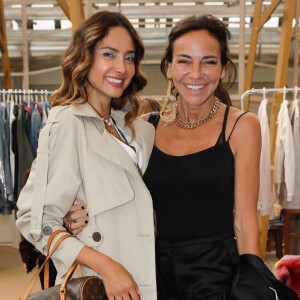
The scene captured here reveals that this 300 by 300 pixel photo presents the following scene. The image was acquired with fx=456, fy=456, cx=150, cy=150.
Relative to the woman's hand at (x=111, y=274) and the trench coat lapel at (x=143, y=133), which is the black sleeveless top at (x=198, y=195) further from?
the woman's hand at (x=111, y=274)

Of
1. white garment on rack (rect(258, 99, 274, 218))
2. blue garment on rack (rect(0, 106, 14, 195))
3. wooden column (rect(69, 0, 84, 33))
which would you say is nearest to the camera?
wooden column (rect(69, 0, 84, 33))

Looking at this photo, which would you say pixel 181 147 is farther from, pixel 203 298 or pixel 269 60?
pixel 269 60

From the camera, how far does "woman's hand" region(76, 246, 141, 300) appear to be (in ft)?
4.77

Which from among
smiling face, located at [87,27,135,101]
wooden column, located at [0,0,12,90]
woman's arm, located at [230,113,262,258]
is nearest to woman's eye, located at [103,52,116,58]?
smiling face, located at [87,27,135,101]

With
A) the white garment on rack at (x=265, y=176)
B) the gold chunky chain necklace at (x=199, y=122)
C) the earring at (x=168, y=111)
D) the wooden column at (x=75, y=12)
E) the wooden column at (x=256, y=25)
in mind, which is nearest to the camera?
the gold chunky chain necklace at (x=199, y=122)

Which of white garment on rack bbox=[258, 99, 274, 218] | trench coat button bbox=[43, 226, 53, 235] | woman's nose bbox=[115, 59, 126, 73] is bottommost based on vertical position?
white garment on rack bbox=[258, 99, 274, 218]

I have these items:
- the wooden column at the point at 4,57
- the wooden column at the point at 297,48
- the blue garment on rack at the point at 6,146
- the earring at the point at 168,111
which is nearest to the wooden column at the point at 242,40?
the wooden column at the point at 297,48

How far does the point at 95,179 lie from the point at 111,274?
319mm

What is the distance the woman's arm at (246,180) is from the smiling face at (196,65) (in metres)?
0.22

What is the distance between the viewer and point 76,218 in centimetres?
159

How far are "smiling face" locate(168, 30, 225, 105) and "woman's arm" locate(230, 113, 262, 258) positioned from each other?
0.22m

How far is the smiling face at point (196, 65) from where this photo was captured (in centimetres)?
181

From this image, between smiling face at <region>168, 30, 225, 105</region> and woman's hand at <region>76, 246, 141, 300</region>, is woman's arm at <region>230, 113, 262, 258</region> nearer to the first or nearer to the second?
smiling face at <region>168, 30, 225, 105</region>

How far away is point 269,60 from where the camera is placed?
313 inches
